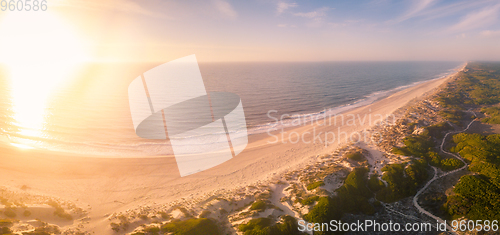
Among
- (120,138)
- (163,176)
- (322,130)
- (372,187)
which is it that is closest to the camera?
(372,187)

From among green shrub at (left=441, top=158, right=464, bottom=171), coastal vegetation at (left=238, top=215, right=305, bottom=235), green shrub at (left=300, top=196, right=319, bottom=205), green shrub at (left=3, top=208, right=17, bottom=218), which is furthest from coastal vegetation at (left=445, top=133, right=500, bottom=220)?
green shrub at (left=3, top=208, right=17, bottom=218)

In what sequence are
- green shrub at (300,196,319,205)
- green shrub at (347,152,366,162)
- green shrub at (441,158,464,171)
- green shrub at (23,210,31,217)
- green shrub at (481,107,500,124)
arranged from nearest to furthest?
1. green shrub at (23,210,31,217)
2. green shrub at (300,196,319,205)
3. green shrub at (441,158,464,171)
4. green shrub at (347,152,366,162)
5. green shrub at (481,107,500,124)

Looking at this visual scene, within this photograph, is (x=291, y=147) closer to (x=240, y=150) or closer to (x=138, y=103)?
(x=240, y=150)

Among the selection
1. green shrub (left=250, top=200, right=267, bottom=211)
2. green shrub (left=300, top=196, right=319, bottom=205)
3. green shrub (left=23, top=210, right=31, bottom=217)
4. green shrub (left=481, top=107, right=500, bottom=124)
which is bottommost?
green shrub (left=250, top=200, right=267, bottom=211)

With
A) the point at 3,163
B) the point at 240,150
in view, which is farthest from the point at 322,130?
the point at 3,163

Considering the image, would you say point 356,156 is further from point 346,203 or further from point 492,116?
point 492,116

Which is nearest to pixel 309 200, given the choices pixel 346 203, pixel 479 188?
pixel 346 203

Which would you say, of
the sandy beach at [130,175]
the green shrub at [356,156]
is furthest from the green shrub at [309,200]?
the green shrub at [356,156]

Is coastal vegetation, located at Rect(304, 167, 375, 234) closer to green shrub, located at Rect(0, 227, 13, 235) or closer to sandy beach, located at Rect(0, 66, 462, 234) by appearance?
sandy beach, located at Rect(0, 66, 462, 234)
